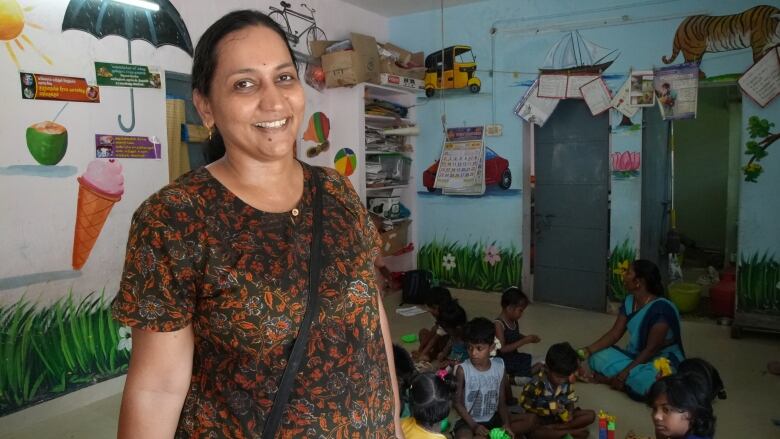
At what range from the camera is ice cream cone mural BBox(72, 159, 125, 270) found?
3.26 m

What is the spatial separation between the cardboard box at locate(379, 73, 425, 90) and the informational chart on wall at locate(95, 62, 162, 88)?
208 cm

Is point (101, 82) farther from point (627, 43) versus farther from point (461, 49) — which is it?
point (627, 43)

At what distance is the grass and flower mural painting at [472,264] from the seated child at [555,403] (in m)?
2.64

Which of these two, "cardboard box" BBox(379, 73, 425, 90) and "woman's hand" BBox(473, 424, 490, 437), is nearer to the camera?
"woman's hand" BBox(473, 424, 490, 437)

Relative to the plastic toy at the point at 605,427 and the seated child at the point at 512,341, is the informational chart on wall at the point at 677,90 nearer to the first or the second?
the seated child at the point at 512,341

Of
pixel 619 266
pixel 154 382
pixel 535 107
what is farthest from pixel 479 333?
pixel 535 107

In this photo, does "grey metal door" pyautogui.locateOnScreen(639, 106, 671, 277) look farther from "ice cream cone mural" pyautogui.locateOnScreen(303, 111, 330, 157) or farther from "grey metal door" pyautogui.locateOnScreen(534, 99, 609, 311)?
"ice cream cone mural" pyautogui.locateOnScreen(303, 111, 330, 157)

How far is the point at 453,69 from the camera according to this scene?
5.49 meters

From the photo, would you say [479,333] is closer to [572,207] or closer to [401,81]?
[572,207]

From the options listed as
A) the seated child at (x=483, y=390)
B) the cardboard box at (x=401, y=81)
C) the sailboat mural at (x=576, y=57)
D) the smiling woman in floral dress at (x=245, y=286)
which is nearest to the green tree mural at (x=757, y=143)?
the sailboat mural at (x=576, y=57)

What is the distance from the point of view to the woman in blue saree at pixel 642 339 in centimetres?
325

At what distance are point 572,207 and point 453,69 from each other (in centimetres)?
176

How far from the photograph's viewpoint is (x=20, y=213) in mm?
2990

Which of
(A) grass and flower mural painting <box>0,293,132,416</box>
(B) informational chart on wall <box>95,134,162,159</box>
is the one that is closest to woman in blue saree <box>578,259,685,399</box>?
(A) grass and flower mural painting <box>0,293,132,416</box>
